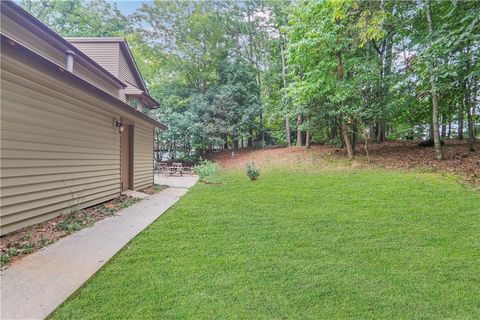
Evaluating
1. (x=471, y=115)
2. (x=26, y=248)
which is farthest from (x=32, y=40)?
(x=471, y=115)

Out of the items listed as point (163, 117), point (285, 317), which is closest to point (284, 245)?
point (285, 317)

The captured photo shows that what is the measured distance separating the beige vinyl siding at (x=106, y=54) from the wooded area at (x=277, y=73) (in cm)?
623

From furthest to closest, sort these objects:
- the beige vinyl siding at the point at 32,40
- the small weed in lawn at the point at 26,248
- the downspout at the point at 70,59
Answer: the downspout at the point at 70,59
the beige vinyl siding at the point at 32,40
the small weed in lawn at the point at 26,248

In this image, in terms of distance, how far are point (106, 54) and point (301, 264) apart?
8.88 meters

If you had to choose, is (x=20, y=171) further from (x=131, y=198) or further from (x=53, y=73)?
(x=131, y=198)

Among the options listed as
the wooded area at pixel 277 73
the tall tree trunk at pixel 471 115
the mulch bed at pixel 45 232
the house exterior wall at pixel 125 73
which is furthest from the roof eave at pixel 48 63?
the tall tree trunk at pixel 471 115

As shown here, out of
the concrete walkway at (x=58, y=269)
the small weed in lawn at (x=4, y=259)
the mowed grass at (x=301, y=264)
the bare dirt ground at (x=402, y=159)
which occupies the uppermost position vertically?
the bare dirt ground at (x=402, y=159)

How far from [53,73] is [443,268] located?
5414 millimetres

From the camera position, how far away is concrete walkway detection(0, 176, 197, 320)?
6.72 feet

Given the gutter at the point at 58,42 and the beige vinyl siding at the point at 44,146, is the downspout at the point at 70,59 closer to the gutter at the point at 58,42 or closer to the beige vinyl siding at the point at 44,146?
the gutter at the point at 58,42

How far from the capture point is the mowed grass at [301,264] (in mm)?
2082

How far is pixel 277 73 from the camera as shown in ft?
58.8

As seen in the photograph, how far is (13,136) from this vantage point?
348cm

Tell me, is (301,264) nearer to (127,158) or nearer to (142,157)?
(127,158)
